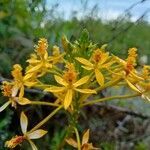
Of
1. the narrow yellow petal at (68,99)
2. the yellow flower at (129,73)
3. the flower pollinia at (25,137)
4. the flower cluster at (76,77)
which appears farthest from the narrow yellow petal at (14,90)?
the yellow flower at (129,73)

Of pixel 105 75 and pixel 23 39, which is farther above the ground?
pixel 23 39

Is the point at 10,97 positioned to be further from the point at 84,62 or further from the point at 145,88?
the point at 145,88

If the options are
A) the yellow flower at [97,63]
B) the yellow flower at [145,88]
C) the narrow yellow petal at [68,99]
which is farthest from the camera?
the yellow flower at [145,88]

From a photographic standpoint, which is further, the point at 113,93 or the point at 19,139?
the point at 113,93

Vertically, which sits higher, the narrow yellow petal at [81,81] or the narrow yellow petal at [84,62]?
the narrow yellow petal at [84,62]

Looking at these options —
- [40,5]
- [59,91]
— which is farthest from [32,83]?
[40,5]

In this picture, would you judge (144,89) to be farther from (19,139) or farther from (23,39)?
(23,39)

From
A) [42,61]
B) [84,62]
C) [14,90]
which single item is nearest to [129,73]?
[84,62]

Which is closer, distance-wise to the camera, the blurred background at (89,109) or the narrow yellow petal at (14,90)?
the narrow yellow petal at (14,90)

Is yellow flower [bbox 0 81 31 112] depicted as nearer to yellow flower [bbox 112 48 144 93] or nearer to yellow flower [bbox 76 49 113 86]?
yellow flower [bbox 76 49 113 86]

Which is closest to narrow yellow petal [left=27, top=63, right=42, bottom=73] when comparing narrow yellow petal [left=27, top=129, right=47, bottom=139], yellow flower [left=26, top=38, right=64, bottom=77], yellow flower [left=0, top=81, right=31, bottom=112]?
yellow flower [left=26, top=38, right=64, bottom=77]

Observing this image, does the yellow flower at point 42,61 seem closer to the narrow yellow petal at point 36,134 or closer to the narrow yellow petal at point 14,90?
the narrow yellow petal at point 14,90
